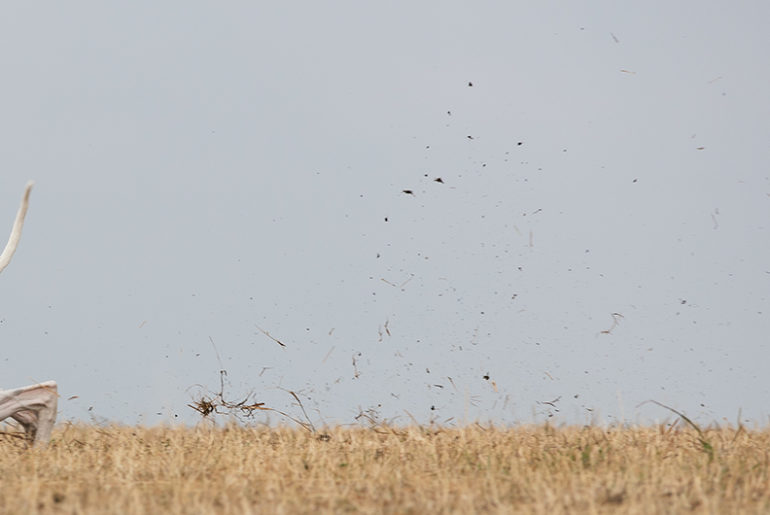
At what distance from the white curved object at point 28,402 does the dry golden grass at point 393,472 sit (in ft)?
0.65

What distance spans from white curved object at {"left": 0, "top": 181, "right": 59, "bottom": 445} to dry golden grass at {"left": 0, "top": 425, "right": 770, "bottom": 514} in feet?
0.65

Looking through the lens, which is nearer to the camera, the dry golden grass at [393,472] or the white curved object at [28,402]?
the dry golden grass at [393,472]

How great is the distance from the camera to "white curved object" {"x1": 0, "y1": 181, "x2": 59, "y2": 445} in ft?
28.5

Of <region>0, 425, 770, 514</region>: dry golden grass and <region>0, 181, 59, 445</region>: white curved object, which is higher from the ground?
<region>0, 181, 59, 445</region>: white curved object

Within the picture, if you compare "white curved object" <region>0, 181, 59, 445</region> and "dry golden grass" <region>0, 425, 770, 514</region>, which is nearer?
"dry golden grass" <region>0, 425, 770, 514</region>

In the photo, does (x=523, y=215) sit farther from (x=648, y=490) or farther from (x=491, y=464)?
(x=648, y=490)

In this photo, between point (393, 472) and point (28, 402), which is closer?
point (393, 472)

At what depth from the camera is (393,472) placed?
7148 mm

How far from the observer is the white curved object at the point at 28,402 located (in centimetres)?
868

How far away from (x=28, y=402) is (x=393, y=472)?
361cm

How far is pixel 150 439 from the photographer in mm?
9875

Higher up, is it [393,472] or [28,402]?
[28,402]

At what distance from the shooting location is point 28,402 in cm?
884

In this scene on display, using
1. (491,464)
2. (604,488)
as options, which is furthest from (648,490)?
(491,464)
